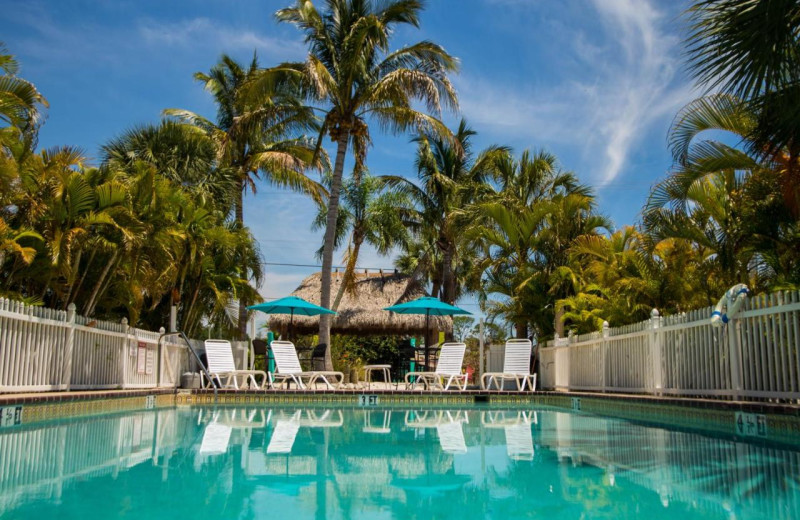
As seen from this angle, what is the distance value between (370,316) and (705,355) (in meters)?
16.1

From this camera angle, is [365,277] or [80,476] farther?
[365,277]

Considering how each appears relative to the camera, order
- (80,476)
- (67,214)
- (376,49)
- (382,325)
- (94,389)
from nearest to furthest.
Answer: (80,476), (67,214), (94,389), (376,49), (382,325)

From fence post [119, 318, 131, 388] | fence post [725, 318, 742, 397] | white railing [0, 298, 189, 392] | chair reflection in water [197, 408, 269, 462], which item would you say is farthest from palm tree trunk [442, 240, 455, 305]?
fence post [725, 318, 742, 397]

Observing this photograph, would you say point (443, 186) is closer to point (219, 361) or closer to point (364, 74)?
point (364, 74)

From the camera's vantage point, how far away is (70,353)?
9.43 meters

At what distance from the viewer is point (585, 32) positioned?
707 inches

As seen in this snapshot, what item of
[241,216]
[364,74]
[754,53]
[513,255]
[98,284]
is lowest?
[98,284]

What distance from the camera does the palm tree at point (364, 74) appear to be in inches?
637

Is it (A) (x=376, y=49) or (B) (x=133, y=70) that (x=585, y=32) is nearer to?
(A) (x=376, y=49)

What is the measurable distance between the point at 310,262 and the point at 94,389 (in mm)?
21531

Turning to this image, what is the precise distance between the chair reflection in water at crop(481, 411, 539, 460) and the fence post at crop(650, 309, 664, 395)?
169 centimetres

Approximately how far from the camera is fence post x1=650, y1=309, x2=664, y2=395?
9.16 metres

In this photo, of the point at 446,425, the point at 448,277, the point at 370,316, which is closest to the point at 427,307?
the point at 448,277

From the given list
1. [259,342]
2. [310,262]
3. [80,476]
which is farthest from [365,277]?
[80,476]
